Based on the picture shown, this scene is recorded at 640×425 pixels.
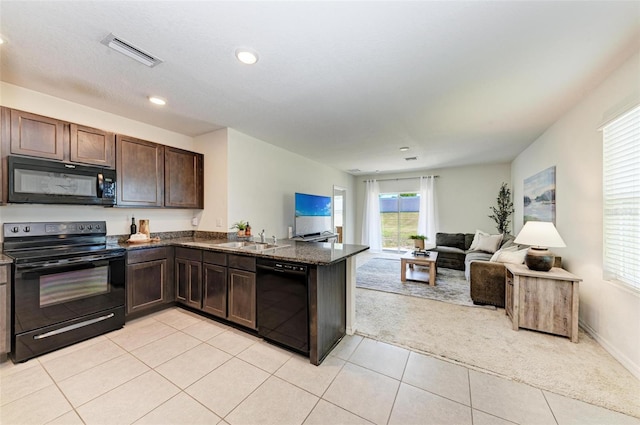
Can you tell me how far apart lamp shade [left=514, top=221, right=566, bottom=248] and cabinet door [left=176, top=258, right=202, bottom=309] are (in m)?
3.66

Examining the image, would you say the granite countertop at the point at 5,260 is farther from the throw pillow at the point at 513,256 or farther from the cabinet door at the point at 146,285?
the throw pillow at the point at 513,256

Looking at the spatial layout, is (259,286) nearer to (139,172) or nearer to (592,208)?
(139,172)

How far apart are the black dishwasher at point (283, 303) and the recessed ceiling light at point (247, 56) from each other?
5.62 feet

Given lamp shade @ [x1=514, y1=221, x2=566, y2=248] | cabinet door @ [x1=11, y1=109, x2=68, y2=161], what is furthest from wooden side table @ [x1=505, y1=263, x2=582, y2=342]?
cabinet door @ [x1=11, y1=109, x2=68, y2=161]

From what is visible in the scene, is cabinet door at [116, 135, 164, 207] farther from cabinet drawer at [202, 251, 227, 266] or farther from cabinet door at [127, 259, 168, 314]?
cabinet drawer at [202, 251, 227, 266]

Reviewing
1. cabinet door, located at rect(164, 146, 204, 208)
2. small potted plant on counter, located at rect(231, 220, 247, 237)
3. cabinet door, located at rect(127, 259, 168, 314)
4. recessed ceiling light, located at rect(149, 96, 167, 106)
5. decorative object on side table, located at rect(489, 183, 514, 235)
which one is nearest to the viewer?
recessed ceiling light, located at rect(149, 96, 167, 106)

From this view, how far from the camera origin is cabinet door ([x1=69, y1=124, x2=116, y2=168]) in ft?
8.42

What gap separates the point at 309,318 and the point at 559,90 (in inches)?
131

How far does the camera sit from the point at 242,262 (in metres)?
2.53

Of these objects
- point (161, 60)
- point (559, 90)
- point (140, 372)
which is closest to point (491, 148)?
point (559, 90)

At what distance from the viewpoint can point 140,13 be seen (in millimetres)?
1495

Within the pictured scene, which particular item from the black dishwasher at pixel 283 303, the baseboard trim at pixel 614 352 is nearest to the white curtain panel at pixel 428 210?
the baseboard trim at pixel 614 352

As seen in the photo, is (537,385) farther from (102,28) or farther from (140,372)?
(102,28)

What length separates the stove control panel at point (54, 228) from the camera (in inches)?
92.8
